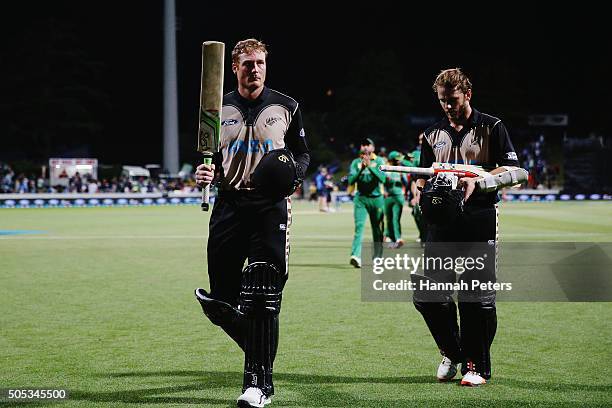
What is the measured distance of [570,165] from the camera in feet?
175

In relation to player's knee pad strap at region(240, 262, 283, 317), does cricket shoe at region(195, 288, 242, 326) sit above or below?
below

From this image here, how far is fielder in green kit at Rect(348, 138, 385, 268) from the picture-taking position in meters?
16.9

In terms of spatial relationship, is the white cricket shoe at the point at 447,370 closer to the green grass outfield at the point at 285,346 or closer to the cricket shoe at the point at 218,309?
the green grass outfield at the point at 285,346

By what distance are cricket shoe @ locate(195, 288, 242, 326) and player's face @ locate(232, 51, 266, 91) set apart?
1.51 m

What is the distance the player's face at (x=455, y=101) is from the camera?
7.21 meters

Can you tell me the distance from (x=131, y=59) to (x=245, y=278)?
329 ft

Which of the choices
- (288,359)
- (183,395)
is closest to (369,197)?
(288,359)

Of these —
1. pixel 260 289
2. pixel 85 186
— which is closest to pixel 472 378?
pixel 260 289

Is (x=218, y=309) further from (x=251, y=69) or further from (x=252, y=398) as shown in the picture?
(x=251, y=69)

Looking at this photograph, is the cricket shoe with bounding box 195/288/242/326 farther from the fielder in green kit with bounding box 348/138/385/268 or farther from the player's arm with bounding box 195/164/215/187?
the fielder in green kit with bounding box 348/138/385/268

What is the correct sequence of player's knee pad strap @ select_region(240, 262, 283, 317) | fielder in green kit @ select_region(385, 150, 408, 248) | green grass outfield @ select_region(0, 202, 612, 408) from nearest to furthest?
player's knee pad strap @ select_region(240, 262, 283, 317)
green grass outfield @ select_region(0, 202, 612, 408)
fielder in green kit @ select_region(385, 150, 408, 248)

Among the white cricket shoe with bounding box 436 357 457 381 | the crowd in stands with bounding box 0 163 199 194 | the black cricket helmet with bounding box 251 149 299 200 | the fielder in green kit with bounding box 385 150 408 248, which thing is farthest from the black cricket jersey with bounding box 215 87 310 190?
the crowd in stands with bounding box 0 163 199 194

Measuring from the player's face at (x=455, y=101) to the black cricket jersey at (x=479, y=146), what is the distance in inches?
3.7

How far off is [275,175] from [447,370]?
90.3 inches
